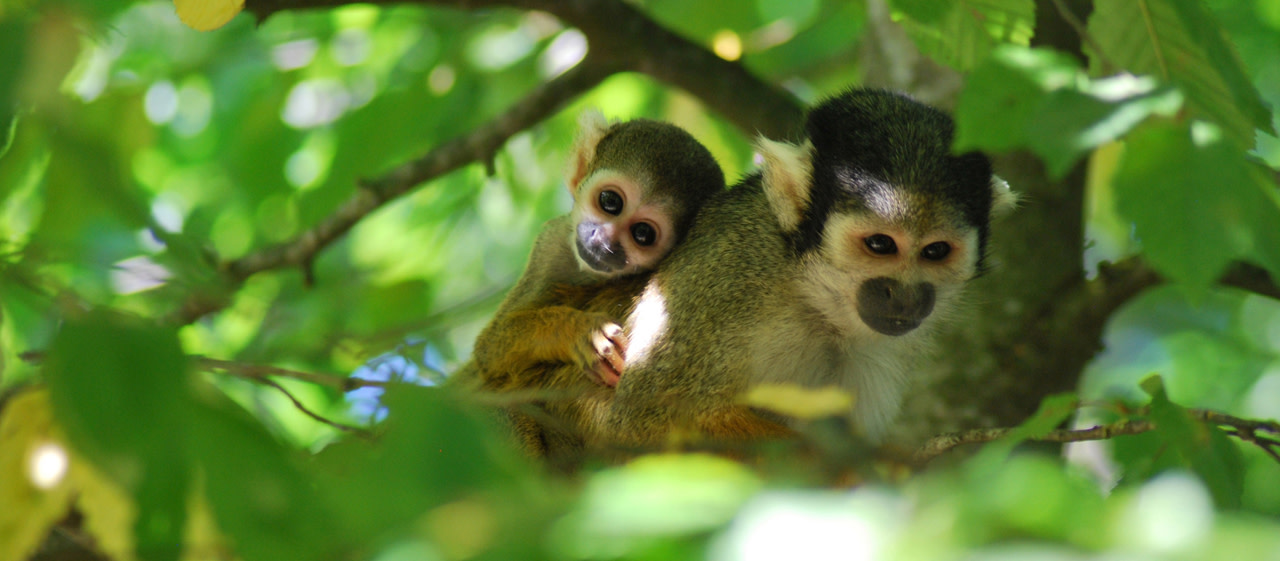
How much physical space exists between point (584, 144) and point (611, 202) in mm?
655

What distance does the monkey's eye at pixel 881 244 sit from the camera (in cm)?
332

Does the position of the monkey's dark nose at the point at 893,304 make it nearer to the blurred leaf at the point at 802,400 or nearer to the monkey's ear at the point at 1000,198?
the monkey's ear at the point at 1000,198

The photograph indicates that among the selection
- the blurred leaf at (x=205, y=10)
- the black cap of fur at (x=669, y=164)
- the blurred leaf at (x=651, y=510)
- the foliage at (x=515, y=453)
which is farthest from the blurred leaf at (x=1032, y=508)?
the black cap of fur at (x=669, y=164)

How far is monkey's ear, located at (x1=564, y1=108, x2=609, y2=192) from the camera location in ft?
15.6

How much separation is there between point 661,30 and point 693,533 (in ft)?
11.9

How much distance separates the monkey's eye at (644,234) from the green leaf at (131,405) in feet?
8.67

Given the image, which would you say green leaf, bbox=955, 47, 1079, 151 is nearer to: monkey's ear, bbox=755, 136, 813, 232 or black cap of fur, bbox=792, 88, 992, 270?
black cap of fur, bbox=792, 88, 992, 270

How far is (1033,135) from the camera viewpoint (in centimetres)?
152

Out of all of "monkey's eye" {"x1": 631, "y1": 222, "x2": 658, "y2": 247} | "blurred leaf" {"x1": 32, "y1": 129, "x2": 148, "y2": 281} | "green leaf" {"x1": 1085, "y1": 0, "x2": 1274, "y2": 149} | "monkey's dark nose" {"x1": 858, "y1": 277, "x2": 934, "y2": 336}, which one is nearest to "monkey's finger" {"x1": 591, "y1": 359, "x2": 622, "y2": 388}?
"monkey's eye" {"x1": 631, "y1": 222, "x2": 658, "y2": 247}

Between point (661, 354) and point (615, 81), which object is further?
point (615, 81)

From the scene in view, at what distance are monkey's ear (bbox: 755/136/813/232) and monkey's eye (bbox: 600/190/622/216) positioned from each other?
799mm

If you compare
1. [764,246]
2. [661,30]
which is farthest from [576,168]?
[764,246]

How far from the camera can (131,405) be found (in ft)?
4.93

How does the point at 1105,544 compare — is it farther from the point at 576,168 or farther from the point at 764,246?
the point at 576,168
